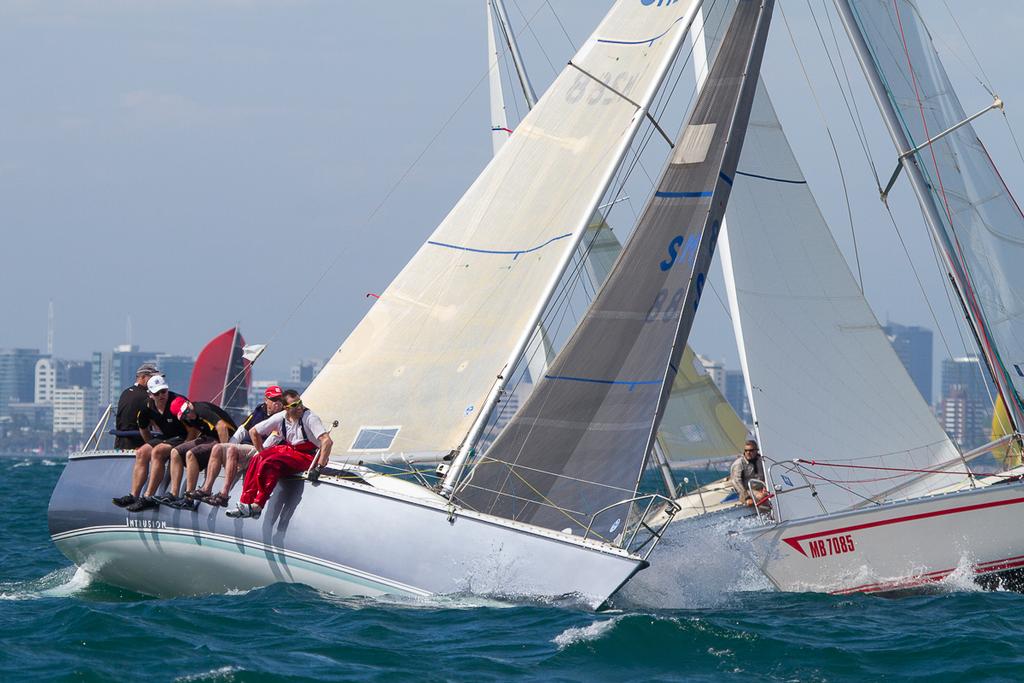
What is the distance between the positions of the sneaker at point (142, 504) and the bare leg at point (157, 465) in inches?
2.1

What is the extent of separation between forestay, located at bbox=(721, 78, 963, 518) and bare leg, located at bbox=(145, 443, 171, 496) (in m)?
4.62

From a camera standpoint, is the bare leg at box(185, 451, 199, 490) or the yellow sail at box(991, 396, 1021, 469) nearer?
the bare leg at box(185, 451, 199, 490)

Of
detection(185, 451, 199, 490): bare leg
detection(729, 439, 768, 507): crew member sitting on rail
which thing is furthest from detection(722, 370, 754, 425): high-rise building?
detection(185, 451, 199, 490): bare leg

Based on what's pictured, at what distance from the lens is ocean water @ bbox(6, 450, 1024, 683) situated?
24.5 ft

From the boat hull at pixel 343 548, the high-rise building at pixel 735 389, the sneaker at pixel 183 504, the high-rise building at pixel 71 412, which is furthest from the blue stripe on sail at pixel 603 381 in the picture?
the high-rise building at pixel 71 412

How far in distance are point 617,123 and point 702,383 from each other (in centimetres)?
506

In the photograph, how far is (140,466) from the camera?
1007 cm

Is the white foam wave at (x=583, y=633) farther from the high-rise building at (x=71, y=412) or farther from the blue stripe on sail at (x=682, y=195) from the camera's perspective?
the high-rise building at (x=71, y=412)

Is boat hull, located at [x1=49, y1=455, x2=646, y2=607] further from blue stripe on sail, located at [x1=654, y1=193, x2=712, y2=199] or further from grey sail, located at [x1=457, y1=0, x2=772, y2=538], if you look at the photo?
blue stripe on sail, located at [x1=654, y1=193, x2=712, y2=199]

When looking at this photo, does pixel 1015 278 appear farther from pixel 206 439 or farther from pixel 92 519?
pixel 92 519

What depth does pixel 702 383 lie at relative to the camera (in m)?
15.2

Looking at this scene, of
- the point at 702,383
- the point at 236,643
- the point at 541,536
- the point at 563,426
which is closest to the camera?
the point at 236,643

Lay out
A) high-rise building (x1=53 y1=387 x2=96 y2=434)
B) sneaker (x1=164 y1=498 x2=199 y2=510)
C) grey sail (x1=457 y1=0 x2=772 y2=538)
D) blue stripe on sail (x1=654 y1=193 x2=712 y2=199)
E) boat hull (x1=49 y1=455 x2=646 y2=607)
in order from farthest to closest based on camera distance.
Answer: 1. high-rise building (x1=53 y1=387 x2=96 y2=434)
2. sneaker (x1=164 y1=498 x2=199 y2=510)
3. blue stripe on sail (x1=654 y1=193 x2=712 y2=199)
4. grey sail (x1=457 y1=0 x2=772 y2=538)
5. boat hull (x1=49 y1=455 x2=646 y2=607)

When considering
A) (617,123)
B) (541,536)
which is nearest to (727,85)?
(617,123)
